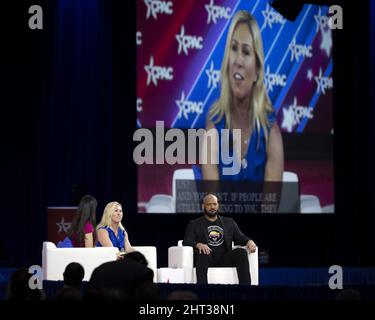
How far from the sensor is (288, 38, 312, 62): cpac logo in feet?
32.3

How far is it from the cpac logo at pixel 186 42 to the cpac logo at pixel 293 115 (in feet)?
4.38

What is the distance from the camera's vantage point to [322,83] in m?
9.98

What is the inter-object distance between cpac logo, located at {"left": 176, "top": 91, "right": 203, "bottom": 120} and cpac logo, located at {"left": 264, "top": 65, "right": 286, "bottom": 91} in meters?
0.91

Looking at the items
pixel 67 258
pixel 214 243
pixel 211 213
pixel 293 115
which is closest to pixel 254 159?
pixel 293 115

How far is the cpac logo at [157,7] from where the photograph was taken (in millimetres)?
9180

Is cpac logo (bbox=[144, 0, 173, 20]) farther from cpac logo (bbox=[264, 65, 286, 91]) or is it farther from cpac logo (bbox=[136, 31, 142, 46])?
cpac logo (bbox=[264, 65, 286, 91])

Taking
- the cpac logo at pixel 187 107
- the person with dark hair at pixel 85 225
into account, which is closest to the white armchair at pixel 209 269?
the person with dark hair at pixel 85 225

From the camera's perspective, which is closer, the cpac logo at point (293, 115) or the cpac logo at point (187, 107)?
the cpac logo at point (187, 107)

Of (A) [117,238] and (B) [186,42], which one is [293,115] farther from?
(A) [117,238]

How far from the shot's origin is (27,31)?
898 centimetres

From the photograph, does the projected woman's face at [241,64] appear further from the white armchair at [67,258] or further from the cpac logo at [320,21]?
the white armchair at [67,258]

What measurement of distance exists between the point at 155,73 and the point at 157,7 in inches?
30.2
